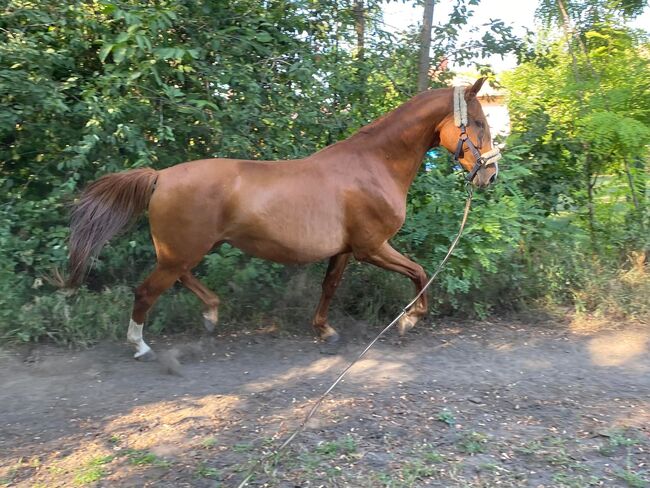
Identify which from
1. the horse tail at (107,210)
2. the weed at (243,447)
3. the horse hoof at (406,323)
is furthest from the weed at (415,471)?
the horse tail at (107,210)

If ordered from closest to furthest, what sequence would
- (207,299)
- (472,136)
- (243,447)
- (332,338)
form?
(243,447), (472,136), (207,299), (332,338)

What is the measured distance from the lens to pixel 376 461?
324 cm

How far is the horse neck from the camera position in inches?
189

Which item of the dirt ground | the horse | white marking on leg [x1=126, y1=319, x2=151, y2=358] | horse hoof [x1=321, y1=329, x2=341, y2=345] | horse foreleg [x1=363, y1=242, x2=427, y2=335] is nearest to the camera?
the dirt ground

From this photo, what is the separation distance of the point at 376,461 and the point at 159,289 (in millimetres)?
2333

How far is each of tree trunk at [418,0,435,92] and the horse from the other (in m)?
1.71

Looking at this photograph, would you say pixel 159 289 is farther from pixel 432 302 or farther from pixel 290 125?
pixel 432 302

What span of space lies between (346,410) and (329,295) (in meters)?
1.51

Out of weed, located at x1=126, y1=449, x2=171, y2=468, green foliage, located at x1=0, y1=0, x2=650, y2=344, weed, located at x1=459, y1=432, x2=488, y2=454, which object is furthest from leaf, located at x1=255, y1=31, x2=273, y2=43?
weed, located at x1=459, y1=432, x2=488, y2=454

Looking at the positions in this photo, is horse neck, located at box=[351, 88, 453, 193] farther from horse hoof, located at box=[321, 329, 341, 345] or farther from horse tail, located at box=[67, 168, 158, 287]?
horse tail, located at box=[67, 168, 158, 287]

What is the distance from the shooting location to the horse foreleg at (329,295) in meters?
5.18

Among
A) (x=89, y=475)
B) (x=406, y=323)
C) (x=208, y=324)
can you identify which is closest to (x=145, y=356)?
(x=208, y=324)

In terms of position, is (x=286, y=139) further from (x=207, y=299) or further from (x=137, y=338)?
(x=137, y=338)

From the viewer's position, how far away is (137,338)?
478 cm
